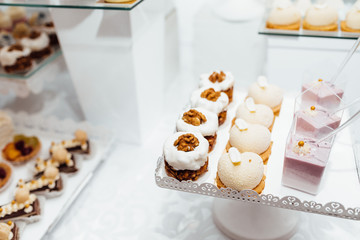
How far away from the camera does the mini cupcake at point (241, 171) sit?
99 centimetres

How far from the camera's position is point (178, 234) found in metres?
1.37

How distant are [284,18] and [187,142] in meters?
0.82

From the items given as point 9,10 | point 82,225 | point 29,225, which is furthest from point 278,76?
point 9,10

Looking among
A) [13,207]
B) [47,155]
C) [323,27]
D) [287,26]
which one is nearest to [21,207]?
[13,207]

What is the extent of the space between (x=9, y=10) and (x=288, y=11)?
6.37ft

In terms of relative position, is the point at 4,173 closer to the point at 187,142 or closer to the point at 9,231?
the point at 9,231

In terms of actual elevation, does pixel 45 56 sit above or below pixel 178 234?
above

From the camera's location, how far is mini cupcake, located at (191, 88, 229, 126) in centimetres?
121

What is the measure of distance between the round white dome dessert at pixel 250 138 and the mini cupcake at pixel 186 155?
131mm

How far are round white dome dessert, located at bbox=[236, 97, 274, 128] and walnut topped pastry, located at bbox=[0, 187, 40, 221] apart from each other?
3.14 ft

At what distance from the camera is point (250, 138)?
1104 millimetres

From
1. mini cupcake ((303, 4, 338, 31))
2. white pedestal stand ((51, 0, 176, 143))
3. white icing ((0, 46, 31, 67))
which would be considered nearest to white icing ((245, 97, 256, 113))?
mini cupcake ((303, 4, 338, 31))

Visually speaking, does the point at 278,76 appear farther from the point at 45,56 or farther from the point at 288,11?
the point at 45,56

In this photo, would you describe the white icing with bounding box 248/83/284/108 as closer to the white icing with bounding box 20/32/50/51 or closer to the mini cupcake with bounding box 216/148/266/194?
the mini cupcake with bounding box 216/148/266/194
